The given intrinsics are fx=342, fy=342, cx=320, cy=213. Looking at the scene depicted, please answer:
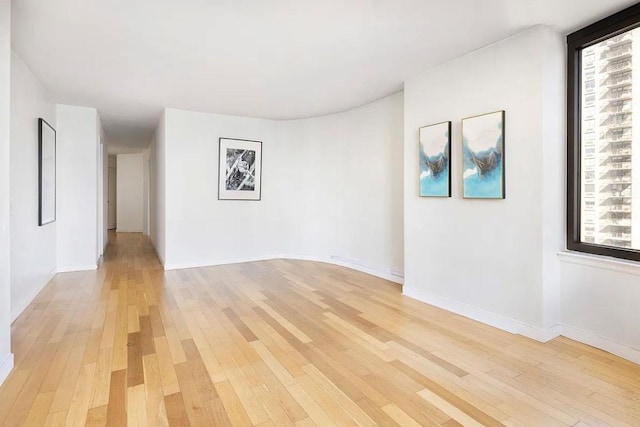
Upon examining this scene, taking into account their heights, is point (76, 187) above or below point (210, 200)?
above

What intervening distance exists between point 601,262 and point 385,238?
2.65 metres

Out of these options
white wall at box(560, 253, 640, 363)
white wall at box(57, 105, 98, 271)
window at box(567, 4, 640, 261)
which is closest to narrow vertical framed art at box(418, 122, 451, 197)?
A: window at box(567, 4, 640, 261)

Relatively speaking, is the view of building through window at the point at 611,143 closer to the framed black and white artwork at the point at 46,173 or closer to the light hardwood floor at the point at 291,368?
the light hardwood floor at the point at 291,368

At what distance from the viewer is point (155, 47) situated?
316cm

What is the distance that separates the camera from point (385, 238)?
5016 millimetres

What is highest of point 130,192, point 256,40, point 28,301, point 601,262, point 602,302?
point 256,40

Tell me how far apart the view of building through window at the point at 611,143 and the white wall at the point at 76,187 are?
21.2 ft

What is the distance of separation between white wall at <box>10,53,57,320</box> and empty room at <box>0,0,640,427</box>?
0.13ft

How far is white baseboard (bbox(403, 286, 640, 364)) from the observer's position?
2559 mm

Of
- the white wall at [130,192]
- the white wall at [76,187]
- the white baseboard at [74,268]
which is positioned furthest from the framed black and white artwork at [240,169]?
the white wall at [130,192]

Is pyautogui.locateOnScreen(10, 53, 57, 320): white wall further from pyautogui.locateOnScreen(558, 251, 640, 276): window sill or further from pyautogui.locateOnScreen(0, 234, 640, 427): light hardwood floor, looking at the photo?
pyautogui.locateOnScreen(558, 251, 640, 276): window sill

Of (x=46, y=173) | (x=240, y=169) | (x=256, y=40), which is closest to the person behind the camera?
(x=256, y=40)

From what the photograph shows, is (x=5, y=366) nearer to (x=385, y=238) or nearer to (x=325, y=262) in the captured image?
(x=385, y=238)

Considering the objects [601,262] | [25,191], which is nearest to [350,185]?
[601,262]
